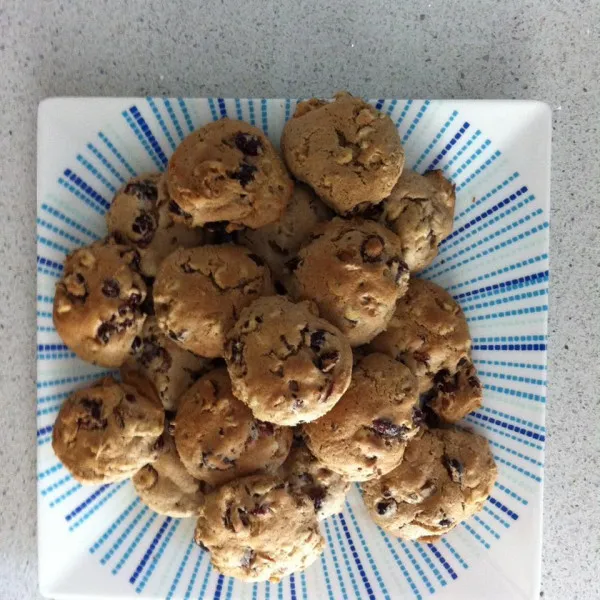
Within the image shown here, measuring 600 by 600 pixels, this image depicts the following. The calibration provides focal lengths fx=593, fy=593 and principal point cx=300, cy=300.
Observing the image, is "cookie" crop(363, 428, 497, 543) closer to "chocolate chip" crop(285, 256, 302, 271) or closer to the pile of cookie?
the pile of cookie

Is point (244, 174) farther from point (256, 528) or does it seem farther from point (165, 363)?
point (256, 528)

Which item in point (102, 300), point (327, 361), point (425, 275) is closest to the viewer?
point (327, 361)

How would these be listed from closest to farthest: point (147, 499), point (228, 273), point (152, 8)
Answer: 1. point (228, 273)
2. point (147, 499)
3. point (152, 8)

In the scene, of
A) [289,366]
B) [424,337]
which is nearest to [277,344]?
[289,366]

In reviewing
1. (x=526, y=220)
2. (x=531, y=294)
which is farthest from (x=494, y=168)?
(x=531, y=294)

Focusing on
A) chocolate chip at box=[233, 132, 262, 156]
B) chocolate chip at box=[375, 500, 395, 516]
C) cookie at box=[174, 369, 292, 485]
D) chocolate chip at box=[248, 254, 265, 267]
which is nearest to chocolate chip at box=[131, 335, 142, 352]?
cookie at box=[174, 369, 292, 485]

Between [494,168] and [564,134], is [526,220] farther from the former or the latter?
[564,134]
